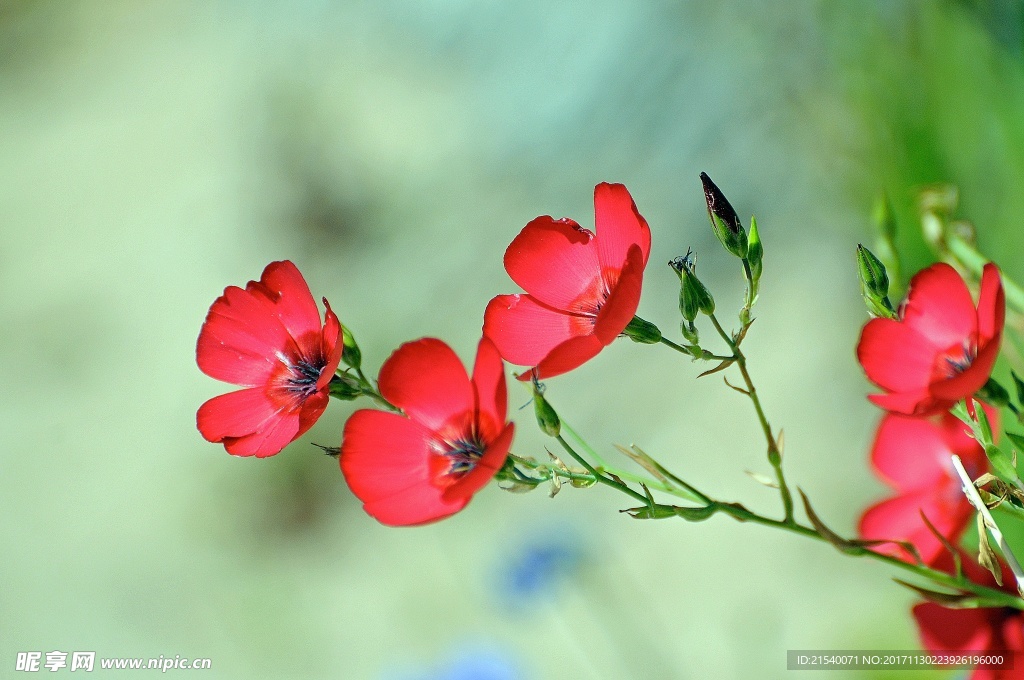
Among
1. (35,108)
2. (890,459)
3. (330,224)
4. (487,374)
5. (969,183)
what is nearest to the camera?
(487,374)

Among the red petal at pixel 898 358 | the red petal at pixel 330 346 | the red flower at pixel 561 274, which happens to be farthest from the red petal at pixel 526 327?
the red petal at pixel 898 358

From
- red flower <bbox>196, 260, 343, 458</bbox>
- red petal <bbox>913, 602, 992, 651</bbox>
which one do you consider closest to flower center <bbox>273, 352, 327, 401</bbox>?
red flower <bbox>196, 260, 343, 458</bbox>

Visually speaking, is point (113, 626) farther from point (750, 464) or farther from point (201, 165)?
point (750, 464)

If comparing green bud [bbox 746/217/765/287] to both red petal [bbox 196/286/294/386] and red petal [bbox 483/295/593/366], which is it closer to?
red petal [bbox 483/295/593/366]

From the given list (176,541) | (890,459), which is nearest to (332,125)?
(176,541)

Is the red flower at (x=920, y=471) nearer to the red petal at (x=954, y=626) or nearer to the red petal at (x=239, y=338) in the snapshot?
the red petal at (x=954, y=626)
